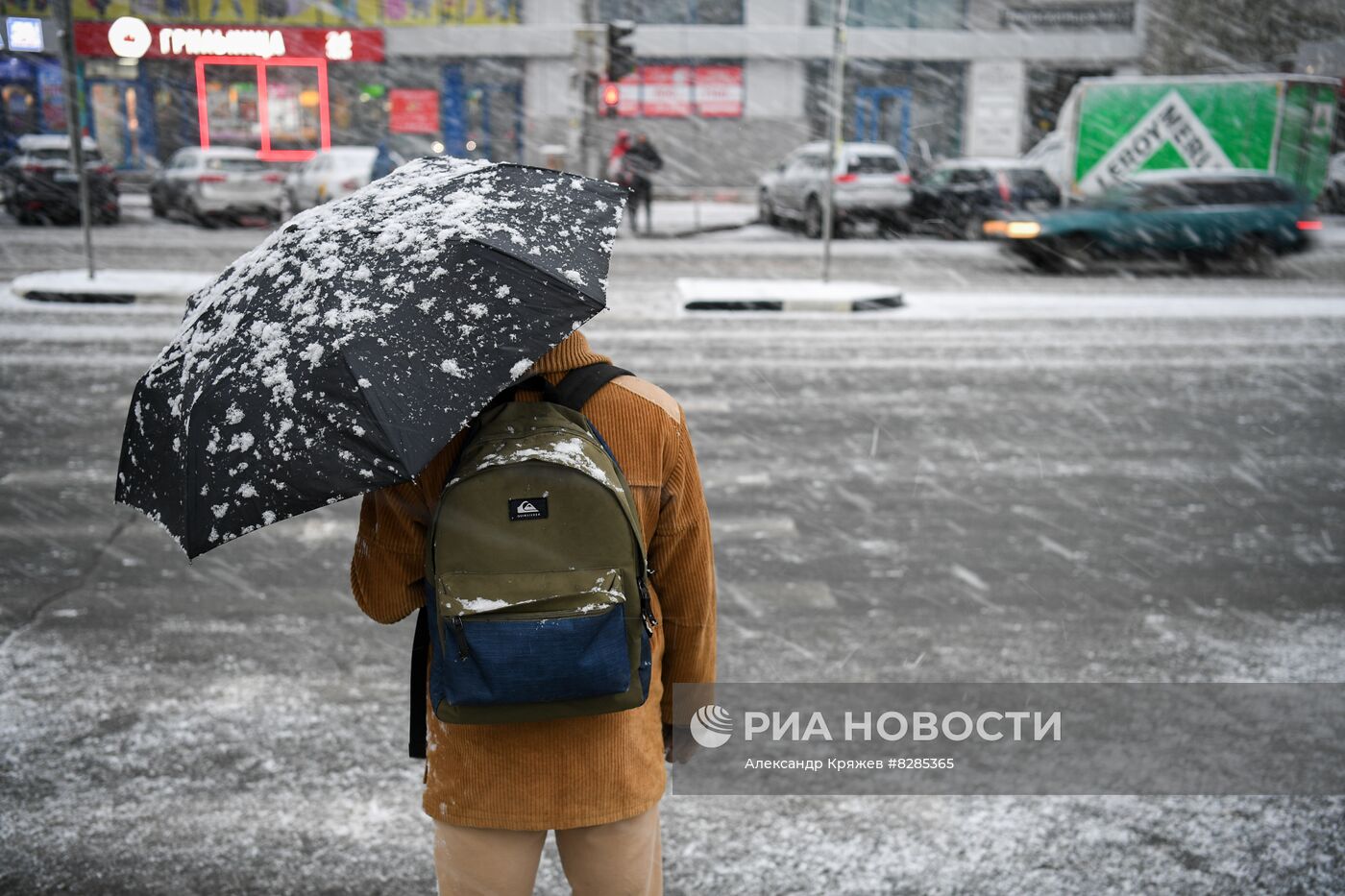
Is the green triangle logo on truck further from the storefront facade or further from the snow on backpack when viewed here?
the storefront facade

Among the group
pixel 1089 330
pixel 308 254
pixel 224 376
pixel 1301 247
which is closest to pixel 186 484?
pixel 224 376

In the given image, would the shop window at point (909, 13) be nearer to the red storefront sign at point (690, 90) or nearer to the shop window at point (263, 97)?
the red storefront sign at point (690, 90)

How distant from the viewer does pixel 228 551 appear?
19.8 ft

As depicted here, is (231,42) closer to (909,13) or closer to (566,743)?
(909,13)

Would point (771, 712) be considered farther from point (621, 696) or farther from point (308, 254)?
point (308, 254)

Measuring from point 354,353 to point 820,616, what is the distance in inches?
139

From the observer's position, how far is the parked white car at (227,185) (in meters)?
22.8

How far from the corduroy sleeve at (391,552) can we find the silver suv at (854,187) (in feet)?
69.3

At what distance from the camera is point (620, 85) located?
110 ft

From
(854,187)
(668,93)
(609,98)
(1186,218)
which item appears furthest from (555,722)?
(668,93)

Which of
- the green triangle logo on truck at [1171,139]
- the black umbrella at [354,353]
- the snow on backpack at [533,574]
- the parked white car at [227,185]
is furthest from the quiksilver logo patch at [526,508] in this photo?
the parked white car at [227,185]

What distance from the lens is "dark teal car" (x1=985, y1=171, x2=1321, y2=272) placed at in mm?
17328

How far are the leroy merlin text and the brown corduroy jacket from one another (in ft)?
6.56

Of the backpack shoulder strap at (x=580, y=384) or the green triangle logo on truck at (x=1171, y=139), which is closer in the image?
the backpack shoulder strap at (x=580, y=384)
